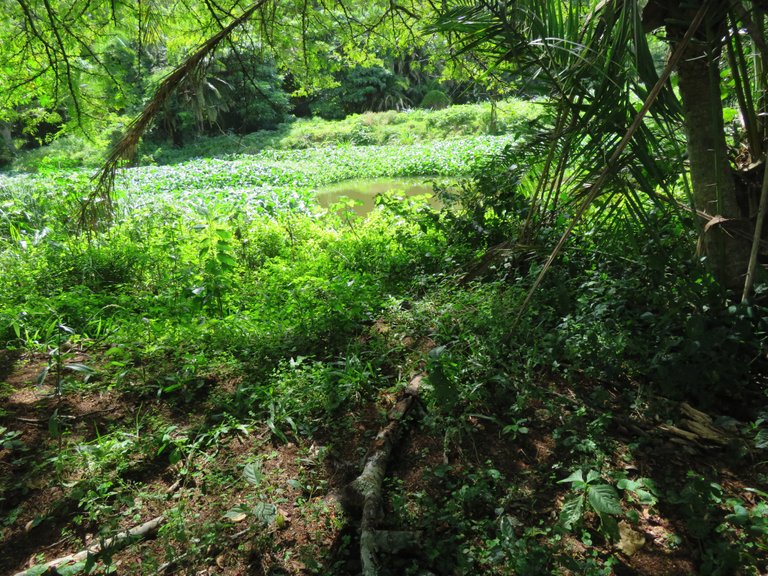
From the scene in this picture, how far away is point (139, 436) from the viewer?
2.47 meters

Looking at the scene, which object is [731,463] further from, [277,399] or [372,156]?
[372,156]

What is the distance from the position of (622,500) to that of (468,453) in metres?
0.63

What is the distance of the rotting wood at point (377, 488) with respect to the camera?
1.74 m

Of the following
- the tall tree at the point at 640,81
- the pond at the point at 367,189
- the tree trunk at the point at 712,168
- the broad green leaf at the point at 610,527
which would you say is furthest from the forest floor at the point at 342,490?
the pond at the point at 367,189

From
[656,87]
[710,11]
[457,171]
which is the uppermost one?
[710,11]

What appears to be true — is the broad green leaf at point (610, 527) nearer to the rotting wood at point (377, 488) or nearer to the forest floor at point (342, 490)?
the forest floor at point (342, 490)

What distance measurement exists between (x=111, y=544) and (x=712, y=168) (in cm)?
323

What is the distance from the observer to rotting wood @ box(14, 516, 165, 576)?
1745 millimetres

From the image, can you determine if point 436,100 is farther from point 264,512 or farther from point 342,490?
point 264,512

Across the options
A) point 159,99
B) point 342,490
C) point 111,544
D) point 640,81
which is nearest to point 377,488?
point 342,490

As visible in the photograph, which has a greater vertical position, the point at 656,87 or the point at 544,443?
the point at 656,87

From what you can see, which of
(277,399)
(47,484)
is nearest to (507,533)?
(277,399)

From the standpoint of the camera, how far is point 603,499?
1614 mm

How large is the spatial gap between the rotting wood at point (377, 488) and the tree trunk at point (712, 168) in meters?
1.69
